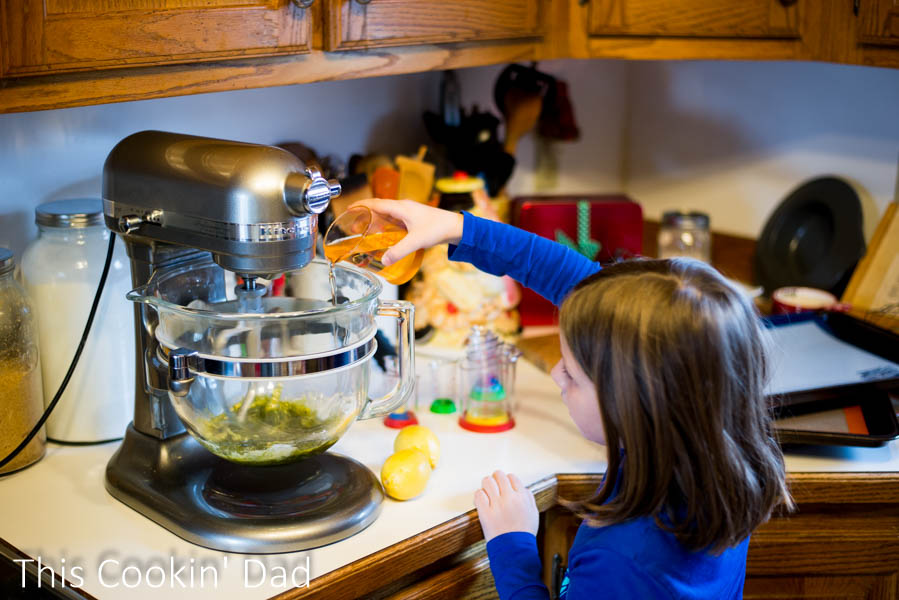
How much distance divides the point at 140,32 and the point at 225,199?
218 millimetres

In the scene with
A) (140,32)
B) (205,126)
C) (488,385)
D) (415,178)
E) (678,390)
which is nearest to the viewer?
(678,390)

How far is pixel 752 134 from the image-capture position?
198cm

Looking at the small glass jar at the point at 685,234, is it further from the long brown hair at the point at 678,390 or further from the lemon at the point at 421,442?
the long brown hair at the point at 678,390

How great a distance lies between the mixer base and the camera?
3.49 ft

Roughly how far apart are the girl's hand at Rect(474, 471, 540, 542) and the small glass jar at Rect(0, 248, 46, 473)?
60cm

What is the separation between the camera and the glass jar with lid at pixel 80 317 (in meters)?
1.27

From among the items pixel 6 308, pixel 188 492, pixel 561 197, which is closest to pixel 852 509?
pixel 561 197

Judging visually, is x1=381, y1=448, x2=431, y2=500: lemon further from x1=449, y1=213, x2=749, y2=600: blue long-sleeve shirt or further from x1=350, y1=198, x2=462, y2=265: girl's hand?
x1=350, y1=198, x2=462, y2=265: girl's hand

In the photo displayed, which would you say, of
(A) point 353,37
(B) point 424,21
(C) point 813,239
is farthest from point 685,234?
→ (A) point 353,37

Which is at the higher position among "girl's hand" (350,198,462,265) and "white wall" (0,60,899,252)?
"white wall" (0,60,899,252)

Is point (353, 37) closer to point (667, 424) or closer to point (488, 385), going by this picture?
point (488, 385)

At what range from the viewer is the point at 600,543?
0.96 metres

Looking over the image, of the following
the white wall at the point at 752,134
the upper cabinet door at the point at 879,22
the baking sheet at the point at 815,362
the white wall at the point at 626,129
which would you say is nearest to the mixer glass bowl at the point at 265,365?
the white wall at the point at 626,129

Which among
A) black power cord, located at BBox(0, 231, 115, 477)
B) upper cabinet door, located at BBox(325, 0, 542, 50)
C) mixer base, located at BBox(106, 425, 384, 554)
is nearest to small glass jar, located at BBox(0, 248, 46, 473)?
black power cord, located at BBox(0, 231, 115, 477)
